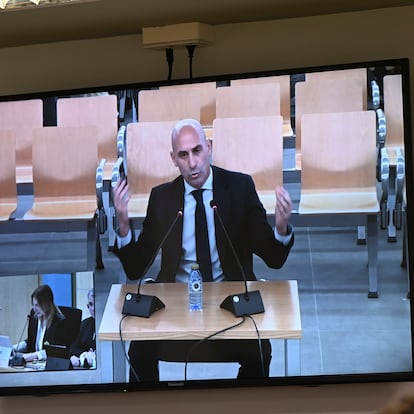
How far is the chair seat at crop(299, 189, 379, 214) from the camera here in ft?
8.02

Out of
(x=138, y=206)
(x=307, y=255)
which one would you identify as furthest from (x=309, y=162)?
(x=138, y=206)

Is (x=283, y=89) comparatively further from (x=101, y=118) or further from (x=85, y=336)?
(x=85, y=336)

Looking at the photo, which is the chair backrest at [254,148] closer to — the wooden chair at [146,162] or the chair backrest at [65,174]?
the wooden chair at [146,162]

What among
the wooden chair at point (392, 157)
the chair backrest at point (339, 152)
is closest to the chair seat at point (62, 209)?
the chair backrest at point (339, 152)

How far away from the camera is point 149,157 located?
2566 mm

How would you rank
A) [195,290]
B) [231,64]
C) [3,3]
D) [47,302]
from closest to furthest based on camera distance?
[3,3]
[195,290]
[47,302]
[231,64]

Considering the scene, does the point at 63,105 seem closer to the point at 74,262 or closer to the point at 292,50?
the point at 74,262

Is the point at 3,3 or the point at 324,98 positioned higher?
the point at 3,3

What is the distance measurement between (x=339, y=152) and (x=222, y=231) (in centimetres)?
54

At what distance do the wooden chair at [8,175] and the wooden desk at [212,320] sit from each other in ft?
2.00

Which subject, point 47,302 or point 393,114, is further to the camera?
point 47,302

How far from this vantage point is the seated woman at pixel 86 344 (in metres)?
2.55

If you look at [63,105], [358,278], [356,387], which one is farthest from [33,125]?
[356,387]

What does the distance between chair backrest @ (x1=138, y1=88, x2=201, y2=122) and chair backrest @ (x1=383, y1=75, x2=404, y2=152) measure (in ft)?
2.35
